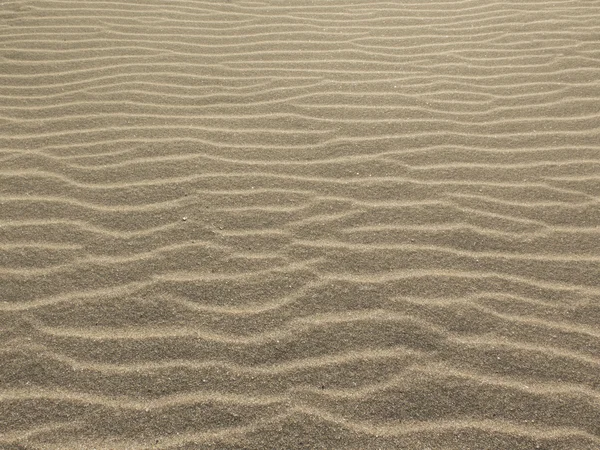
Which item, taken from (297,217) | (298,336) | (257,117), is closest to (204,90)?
(257,117)

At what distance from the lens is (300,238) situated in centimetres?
291

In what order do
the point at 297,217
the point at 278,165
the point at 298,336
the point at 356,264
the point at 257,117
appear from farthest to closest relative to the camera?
the point at 257,117 → the point at 278,165 → the point at 297,217 → the point at 356,264 → the point at 298,336

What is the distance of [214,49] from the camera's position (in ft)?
15.0

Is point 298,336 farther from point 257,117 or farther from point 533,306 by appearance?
point 257,117

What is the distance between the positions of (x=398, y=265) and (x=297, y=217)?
1.81ft

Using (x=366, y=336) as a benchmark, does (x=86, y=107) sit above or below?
above

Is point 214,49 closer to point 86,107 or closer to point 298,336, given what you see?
point 86,107

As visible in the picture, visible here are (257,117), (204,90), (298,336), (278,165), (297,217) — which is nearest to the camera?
(298,336)

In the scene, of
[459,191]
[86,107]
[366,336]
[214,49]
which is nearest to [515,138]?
[459,191]

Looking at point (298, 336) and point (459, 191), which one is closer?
point (298, 336)

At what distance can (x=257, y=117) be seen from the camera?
12.4 feet

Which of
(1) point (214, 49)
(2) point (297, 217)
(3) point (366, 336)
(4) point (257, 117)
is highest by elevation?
(1) point (214, 49)

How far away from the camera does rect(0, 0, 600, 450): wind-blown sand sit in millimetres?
2197

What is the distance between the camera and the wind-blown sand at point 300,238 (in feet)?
7.21
